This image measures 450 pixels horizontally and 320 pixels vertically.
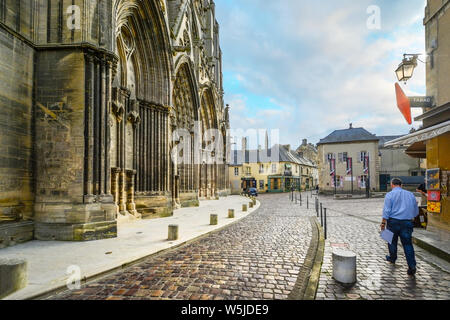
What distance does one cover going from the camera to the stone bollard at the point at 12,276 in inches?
133

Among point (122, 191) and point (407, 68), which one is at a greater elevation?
point (407, 68)

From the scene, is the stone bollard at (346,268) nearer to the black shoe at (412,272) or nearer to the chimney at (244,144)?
the black shoe at (412,272)

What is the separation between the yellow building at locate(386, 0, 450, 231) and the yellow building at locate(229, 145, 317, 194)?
3817 cm

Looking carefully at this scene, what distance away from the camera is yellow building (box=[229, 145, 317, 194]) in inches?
1847

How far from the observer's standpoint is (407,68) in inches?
301

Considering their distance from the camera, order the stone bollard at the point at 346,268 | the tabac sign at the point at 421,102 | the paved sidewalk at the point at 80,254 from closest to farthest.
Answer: the stone bollard at the point at 346,268
the paved sidewalk at the point at 80,254
the tabac sign at the point at 421,102

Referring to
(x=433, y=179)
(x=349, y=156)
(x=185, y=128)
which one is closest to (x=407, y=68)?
(x=433, y=179)

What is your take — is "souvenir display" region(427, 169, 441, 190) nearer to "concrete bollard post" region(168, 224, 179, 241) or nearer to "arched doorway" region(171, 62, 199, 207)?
"concrete bollard post" region(168, 224, 179, 241)

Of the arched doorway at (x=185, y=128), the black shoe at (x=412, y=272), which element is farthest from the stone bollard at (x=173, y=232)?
the arched doorway at (x=185, y=128)

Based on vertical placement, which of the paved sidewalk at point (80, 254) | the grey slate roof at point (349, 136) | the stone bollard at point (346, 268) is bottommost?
the paved sidewalk at point (80, 254)

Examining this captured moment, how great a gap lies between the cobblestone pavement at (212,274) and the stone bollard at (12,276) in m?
0.62

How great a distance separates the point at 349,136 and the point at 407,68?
32.1m

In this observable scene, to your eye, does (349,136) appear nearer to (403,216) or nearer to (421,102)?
(421,102)
